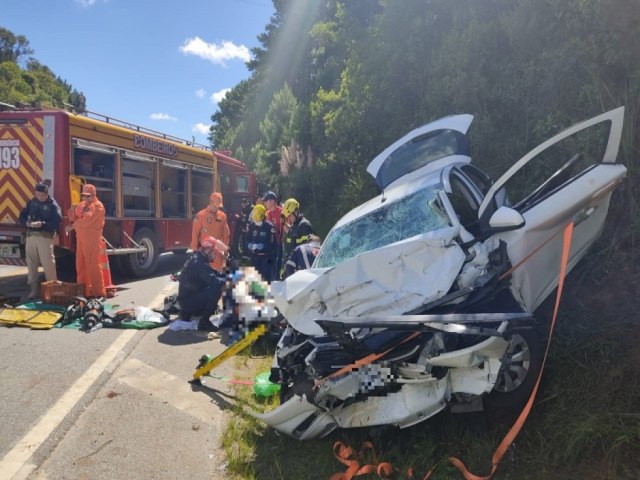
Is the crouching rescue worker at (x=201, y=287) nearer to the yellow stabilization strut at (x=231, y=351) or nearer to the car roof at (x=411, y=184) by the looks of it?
the yellow stabilization strut at (x=231, y=351)

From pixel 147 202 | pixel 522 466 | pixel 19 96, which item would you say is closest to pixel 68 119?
pixel 147 202

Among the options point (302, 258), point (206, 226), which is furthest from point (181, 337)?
point (206, 226)

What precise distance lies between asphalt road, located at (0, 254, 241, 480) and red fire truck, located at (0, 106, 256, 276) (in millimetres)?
3114

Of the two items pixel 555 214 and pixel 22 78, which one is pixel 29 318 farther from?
pixel 22 78

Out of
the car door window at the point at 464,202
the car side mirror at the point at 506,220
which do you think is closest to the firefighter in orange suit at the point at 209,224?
the car door window at the point at 464,202

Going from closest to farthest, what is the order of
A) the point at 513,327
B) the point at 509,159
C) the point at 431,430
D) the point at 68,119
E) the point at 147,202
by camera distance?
the point at 513,327
the point at 431,430
the point at 509,159
the point at 68,119
the point at 147,202

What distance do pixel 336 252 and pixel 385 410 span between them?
1.56 m

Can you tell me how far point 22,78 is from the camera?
4319 centimetres

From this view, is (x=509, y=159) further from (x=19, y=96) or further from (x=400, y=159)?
(x=19, y=96)

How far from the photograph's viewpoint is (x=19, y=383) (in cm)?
432

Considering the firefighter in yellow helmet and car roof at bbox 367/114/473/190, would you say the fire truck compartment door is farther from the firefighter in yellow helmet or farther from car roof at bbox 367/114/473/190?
car roof at bbox 367/114/473/190

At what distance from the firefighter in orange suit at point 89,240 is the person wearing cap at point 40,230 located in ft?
1.05

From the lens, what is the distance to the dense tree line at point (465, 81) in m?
5.59

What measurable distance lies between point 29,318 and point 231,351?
11.6ft
